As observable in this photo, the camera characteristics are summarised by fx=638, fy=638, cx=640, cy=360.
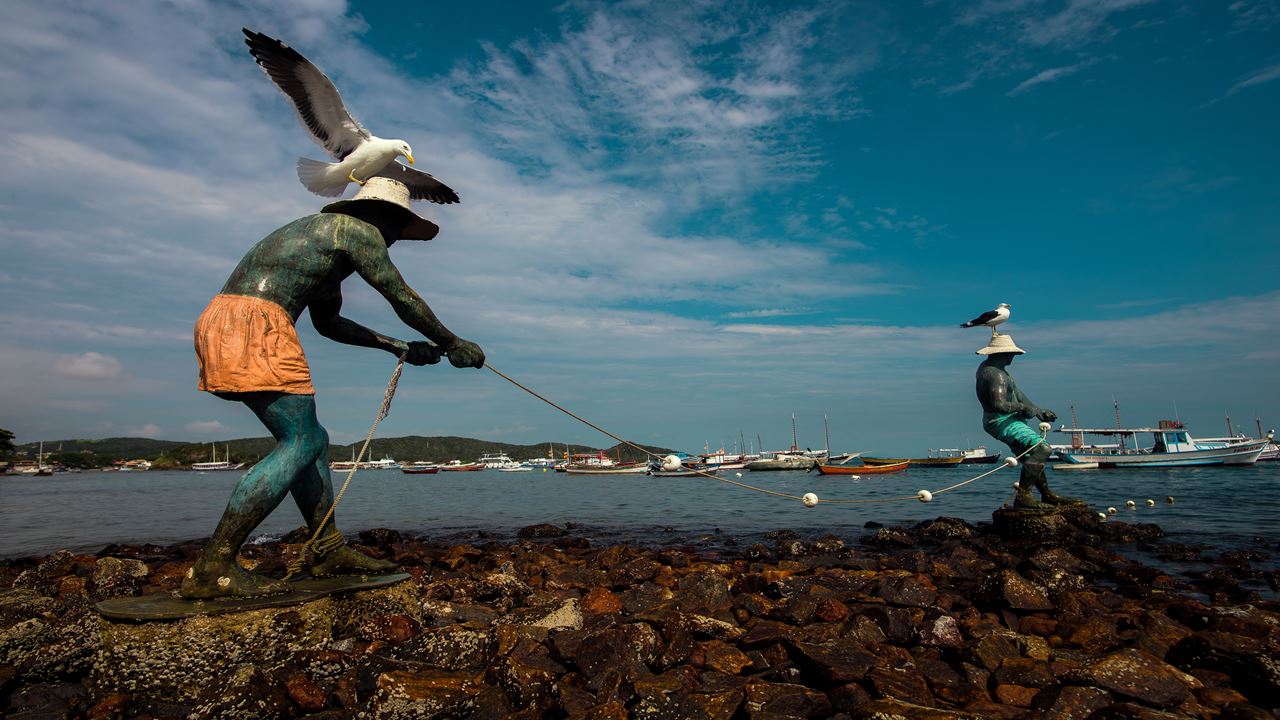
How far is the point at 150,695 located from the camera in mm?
3301

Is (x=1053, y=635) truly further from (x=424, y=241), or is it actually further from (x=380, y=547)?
(x=380, y=547)

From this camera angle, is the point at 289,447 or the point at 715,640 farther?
the point at 715,640

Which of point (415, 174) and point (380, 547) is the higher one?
point (415, 174)

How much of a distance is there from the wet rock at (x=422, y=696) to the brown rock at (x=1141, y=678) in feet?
10.8

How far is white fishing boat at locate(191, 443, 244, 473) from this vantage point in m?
134

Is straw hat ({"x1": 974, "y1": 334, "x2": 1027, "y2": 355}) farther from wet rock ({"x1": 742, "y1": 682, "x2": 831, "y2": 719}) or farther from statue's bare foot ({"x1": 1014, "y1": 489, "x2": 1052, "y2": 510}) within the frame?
wet rock ({"x1": 742, "y1": 682, "x2": 831, "y2": 719})

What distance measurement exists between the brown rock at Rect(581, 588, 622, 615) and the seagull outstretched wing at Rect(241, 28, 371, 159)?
3922 millimetres

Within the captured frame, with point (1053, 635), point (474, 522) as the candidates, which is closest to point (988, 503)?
point (474, 522)

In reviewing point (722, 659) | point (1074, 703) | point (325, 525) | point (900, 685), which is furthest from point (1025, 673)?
point (325, 525)

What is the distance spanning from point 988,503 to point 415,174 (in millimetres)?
19888

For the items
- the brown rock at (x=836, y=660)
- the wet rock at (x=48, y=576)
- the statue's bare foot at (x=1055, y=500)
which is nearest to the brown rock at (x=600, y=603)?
the brown rock at (x=836, y=660)

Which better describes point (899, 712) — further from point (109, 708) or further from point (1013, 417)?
point (1013, 417)

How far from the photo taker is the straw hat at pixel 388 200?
163 inches

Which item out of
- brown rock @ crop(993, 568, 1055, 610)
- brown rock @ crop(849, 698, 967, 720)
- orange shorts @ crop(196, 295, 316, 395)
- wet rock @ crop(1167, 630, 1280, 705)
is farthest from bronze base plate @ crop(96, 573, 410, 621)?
wet rock @ crop(1167, 630, 1280, 705)
